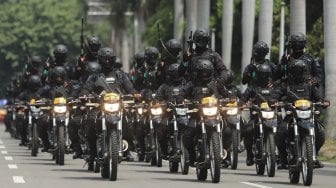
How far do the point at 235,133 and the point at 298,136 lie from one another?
14.3 ft

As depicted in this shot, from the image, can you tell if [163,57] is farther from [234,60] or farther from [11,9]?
[11,9]

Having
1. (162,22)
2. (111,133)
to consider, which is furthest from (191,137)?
(162,22)

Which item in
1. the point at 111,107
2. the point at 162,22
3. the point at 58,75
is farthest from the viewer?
the point at 162,22

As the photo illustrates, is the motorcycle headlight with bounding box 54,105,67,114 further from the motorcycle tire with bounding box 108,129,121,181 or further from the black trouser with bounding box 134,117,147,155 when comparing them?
the motorcycle tire with bounding box 108,129,121,181

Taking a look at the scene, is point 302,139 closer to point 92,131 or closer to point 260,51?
point 92,131

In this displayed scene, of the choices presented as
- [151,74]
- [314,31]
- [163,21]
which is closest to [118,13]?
[163,21]

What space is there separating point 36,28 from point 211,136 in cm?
10350

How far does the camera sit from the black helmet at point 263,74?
75.4 ft

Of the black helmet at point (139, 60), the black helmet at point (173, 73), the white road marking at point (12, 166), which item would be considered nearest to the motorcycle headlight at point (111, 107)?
the black helmet at point (173, 73)

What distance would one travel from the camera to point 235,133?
2388 centimetres

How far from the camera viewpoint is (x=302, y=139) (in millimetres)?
19406

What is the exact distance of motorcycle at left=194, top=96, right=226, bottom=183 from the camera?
19.3 m

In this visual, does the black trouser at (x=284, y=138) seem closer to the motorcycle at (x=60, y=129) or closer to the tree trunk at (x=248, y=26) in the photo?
the motorcycle at (x=60, y=129)

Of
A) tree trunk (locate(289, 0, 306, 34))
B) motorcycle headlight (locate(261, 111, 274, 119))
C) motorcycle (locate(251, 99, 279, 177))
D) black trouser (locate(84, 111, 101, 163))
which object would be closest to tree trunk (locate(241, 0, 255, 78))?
tree trunk (locate(289, 0, 306, 34))
